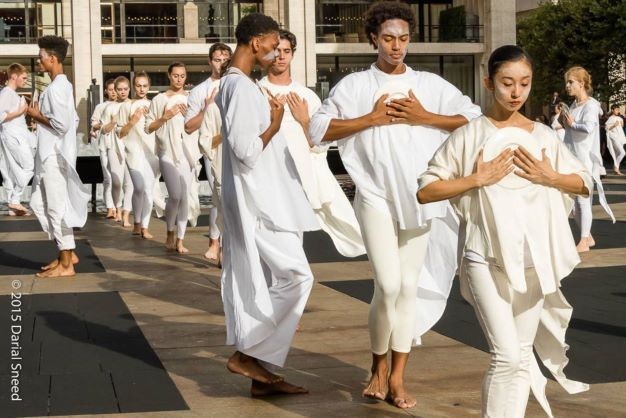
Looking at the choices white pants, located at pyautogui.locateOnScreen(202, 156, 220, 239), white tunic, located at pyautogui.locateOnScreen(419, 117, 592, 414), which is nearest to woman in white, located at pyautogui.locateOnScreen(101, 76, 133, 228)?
white pants, located at pyautogui.locateOnScreen(202, 156, 220, 239)

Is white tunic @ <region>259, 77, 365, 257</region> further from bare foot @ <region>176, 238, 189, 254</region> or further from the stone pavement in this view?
bare foot @ <region>176, 238, 189, 254</region>

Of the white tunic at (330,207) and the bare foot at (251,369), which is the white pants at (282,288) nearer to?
the bare foot at (251,369)

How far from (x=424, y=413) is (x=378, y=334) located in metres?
0.54

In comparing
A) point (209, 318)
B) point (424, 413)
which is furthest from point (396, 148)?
point (209, 318)

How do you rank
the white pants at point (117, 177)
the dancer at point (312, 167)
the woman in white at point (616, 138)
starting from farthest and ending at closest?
the woman in white at point (616, 138)
the white pants at point (117, 177)
the dancer at point (312, 167)

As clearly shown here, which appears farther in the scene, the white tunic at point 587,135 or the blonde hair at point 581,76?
the white tunic at point 587,135

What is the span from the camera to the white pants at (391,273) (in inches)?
277

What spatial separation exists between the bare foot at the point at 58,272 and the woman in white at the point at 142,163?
4.41 metres

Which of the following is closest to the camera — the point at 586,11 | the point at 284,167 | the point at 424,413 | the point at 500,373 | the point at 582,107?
the point at 500,373

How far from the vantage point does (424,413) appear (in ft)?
22.2

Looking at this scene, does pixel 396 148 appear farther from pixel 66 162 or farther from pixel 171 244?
pixel 171 244

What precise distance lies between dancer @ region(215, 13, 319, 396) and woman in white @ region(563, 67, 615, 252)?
7844mm

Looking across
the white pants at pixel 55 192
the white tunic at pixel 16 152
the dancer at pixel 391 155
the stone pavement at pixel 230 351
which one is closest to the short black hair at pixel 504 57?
the dancer at pixel 391 155

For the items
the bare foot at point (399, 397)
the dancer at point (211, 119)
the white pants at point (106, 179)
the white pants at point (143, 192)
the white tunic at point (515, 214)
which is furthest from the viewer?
the white pants at point (106, 179)
